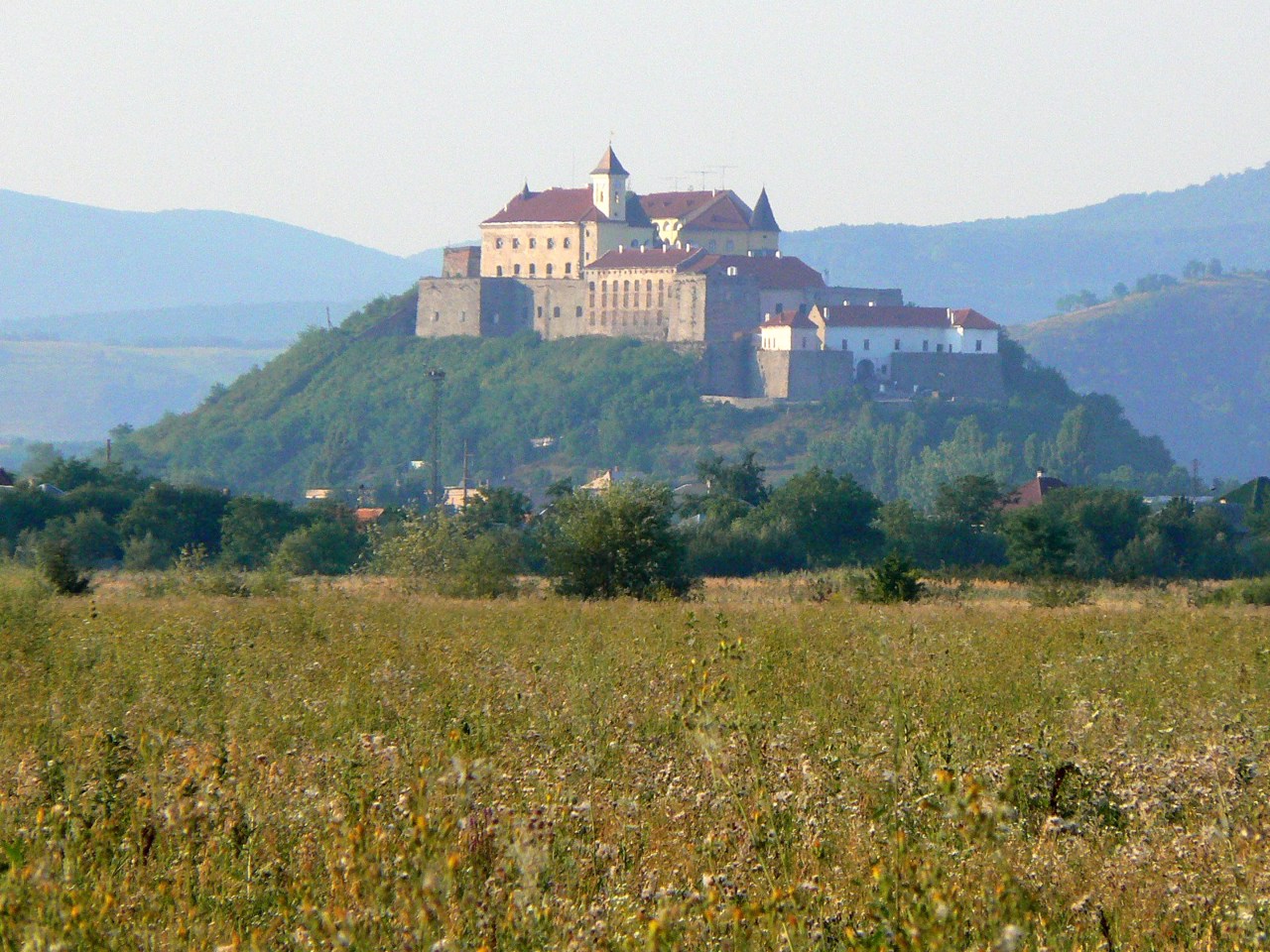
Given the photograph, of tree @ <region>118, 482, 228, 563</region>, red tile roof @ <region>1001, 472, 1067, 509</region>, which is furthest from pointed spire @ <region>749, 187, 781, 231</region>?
tree @ <region>118, 482, 228, 563</region>

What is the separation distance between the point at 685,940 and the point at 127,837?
2.03 metres

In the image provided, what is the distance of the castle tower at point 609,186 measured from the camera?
9438 cm

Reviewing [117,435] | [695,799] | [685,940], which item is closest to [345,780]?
[695,799]

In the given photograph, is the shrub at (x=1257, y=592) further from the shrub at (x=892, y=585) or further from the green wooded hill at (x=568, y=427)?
the green wooded hill at (x=568, y=427)

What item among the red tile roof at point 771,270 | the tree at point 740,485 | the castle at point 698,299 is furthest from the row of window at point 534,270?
the tree at point 740,485

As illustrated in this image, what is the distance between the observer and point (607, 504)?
2367 centimetres

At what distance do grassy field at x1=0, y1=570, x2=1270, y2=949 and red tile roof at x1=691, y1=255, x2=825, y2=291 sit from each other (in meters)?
77.9

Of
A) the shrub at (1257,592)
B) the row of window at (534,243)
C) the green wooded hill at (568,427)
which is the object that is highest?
the row of window at (534,243)

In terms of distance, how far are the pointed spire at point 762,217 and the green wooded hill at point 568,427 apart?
11.6 metres

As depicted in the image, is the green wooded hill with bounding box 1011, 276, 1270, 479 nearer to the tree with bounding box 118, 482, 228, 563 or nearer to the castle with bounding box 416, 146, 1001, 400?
the castle with bounding box 416, 146, 1001, 400

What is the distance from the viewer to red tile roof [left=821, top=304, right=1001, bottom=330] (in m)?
86.2

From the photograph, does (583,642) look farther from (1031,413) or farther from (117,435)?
(117,435)

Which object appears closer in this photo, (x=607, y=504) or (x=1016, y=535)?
(x=607, y=504)

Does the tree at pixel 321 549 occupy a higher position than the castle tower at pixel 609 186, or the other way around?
the castle tower at pixel 609 186
